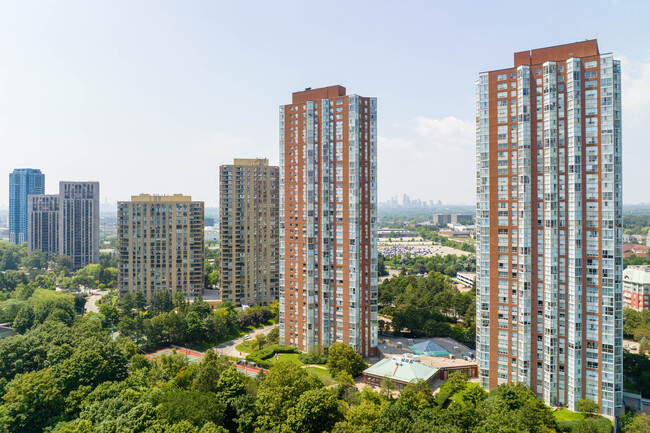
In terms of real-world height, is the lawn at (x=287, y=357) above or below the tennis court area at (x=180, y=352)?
above

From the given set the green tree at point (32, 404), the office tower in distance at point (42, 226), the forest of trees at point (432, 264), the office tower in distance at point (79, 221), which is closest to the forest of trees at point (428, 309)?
the forest of trees at point (432, 264)

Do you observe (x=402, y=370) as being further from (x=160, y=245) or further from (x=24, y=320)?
(x=160, y=245)

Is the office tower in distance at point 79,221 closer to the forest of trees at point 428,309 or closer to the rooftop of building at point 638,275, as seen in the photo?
the forest of trees at point 428,309

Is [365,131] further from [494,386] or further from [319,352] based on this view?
[494,386]

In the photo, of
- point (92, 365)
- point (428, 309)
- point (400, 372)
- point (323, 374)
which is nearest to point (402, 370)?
point (400, 372)

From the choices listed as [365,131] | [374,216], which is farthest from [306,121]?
[374,216]

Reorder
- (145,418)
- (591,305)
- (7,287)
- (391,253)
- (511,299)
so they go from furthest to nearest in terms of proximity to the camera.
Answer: (391,253)
(7,287)
(511,299)
(591,305)
(145,418)

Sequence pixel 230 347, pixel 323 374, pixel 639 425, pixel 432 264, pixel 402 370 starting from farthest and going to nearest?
1. pixel 432 264
2. pixel 230 347
3. pixel 323 374
4. pixel 402 370
5. pixel 639 425
